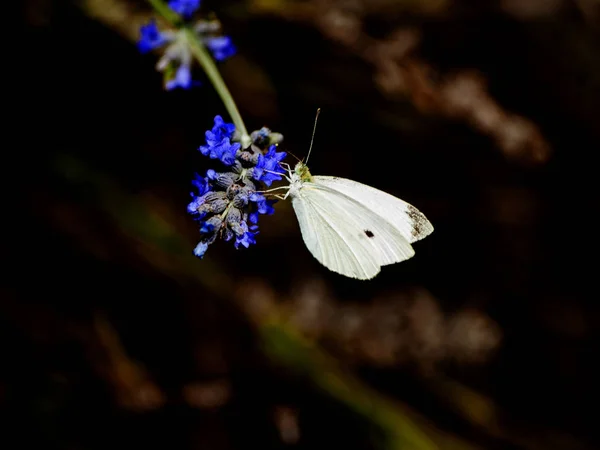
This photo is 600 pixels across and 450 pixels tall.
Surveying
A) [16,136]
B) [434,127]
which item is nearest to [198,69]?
[16,136]

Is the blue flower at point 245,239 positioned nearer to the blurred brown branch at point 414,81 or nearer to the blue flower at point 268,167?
the blue flower at point 268,167

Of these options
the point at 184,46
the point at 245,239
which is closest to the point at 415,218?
the point at 245,239

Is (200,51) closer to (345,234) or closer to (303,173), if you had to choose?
(303,173)

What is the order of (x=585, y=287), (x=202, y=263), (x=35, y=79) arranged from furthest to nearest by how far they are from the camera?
(x=585, y=287) → (x=202, y=263) → (x=35, y=79)

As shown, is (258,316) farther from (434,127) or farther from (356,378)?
(434,127)

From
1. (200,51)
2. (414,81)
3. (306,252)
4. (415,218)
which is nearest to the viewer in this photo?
(415,218)

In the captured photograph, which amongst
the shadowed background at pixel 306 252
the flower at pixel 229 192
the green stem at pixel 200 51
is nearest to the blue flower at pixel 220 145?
the flower at pixel 229 192
